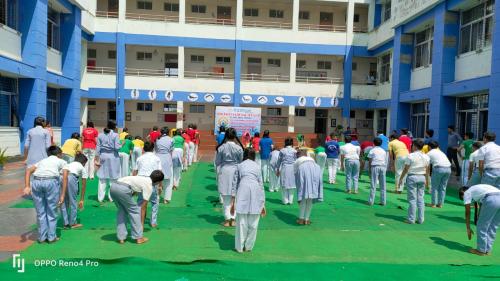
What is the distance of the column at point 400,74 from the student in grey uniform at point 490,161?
45.9 ft

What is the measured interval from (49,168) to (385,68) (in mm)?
24163

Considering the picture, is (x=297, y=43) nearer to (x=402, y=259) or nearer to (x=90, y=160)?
(x=90, y=160)

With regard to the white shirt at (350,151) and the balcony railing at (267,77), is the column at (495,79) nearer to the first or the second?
the white shirt at (350,151)

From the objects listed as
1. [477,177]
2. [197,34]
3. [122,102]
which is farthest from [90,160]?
[197,34]

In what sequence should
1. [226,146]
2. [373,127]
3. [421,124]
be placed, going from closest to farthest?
[226,146] → [421,124] → [373,127]

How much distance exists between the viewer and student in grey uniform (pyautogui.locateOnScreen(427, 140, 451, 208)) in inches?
384

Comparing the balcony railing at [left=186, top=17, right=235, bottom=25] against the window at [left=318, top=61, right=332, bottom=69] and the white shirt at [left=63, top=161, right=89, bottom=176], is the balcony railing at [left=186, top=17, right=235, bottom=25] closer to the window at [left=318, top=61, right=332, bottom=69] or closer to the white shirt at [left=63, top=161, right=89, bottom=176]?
the window at [left=318, top=61, right=332, bottom=69]

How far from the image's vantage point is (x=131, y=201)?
20.5 ft

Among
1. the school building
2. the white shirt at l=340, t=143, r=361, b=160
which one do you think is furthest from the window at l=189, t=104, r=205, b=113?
the white shirt at l=340, t=143, r=361, b=160

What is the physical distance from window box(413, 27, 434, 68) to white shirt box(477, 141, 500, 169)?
12215 mm

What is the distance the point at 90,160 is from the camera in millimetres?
12055

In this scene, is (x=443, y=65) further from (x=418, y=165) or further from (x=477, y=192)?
(x=477, y=192)

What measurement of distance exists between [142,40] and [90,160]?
1585cm

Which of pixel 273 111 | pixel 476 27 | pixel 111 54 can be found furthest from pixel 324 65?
pixel 111 54
